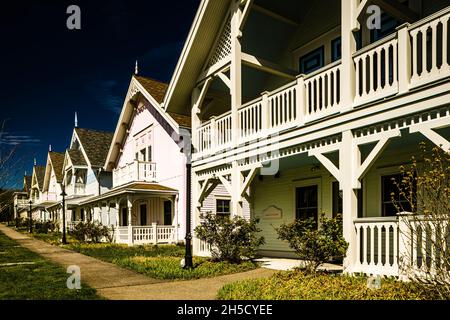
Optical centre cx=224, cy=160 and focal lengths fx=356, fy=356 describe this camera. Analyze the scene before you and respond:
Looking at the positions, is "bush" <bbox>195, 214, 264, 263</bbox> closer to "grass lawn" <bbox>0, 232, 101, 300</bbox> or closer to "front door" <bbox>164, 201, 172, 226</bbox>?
"grass lawn" <bbox>0, 232, 101, 300</bbox>

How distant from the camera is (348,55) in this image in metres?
8.02

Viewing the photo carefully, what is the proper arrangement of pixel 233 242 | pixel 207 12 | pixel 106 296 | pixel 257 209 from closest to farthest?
pixel 106 296
pixel 233 242
pixel 207 12
pixel 257 209

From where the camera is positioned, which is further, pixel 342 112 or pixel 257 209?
pixel 257 209

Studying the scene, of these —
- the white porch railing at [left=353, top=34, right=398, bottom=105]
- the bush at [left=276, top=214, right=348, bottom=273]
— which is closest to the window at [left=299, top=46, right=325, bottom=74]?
the white porch railing at [left=353, top=34, right=398, bottom=105]

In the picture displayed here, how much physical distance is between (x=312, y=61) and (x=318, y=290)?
8787 mm

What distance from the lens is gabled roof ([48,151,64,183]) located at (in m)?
41.4

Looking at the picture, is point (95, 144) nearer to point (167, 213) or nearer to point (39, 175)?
point (167, 213)

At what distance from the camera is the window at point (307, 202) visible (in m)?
12.4

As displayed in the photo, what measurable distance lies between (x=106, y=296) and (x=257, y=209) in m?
9.10

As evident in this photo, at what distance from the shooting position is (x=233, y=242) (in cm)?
1067

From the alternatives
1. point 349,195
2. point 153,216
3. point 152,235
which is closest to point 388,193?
point 349,195

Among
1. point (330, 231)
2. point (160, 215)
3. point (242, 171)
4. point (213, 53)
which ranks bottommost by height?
point (160, 215)
